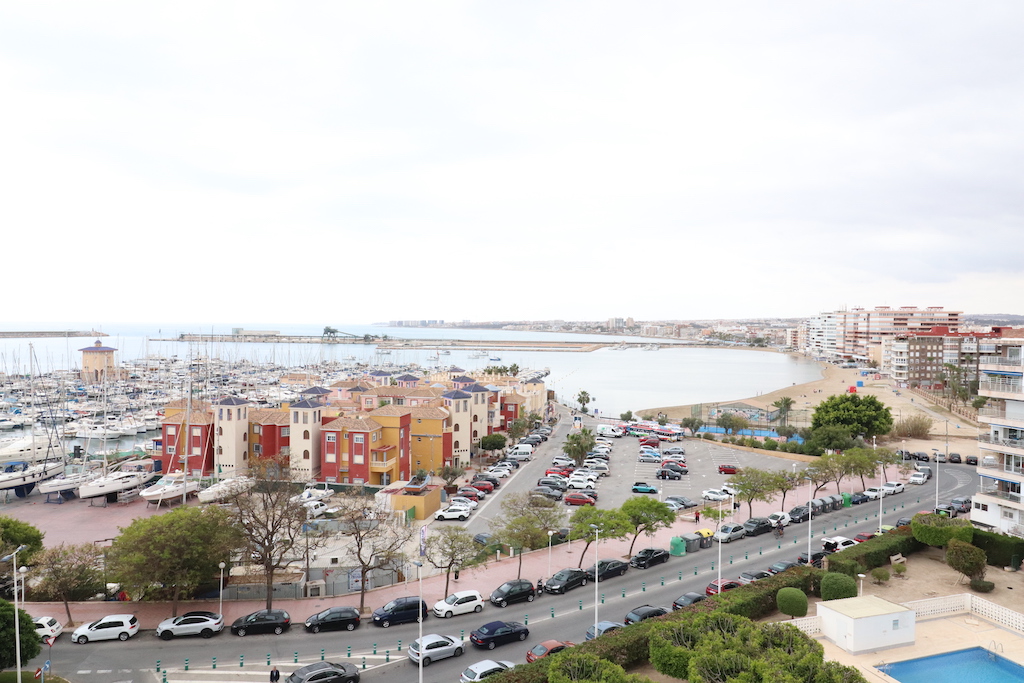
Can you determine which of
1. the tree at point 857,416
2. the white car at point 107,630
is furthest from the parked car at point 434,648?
the tree at point 857,416

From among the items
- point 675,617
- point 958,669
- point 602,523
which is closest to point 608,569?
point 602,523

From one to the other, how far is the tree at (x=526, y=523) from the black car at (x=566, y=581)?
1.26 m

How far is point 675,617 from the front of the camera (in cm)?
1648

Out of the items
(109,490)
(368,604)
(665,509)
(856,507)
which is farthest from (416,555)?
(856,507)

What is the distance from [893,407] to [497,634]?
69437 mm

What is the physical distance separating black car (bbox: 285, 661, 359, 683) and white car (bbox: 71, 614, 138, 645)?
6.46 m

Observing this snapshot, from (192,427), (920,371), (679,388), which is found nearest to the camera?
(192,427)

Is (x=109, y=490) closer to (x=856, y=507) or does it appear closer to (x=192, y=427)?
(x=192, y=427)

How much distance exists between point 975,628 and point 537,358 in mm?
172191

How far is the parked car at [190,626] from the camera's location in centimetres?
1781

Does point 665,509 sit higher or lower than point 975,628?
higher

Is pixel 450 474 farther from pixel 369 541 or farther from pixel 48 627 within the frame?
pixel 48 627

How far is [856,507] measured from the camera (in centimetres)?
3253

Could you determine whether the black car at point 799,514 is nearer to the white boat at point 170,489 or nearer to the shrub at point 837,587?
the shrub at point 837,587
